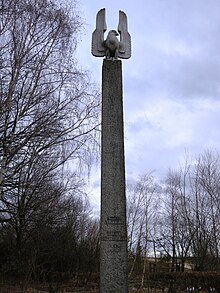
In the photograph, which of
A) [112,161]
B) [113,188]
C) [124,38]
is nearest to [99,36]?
[124,38]

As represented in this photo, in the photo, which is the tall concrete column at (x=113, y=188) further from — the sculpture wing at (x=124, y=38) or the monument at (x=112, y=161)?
the sculpture wing at (x=124, y=38)

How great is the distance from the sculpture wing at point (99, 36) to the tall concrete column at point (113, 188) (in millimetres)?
217

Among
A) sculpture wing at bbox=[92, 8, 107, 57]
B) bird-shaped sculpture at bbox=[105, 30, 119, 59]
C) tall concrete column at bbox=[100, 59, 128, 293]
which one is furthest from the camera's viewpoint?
sculpture wing at bbox=[92, 8, 107, 57]

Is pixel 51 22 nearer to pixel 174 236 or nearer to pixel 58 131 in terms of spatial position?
pixel 58 131

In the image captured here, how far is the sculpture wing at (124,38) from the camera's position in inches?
221

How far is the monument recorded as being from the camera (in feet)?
15.3

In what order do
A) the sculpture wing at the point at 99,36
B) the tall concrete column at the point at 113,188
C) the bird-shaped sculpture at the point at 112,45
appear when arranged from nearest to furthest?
the tall concrete column at the point at 113,188, the bird-shaped sculpture at the point at 112,45, the sculpture wing at the point at 99,36

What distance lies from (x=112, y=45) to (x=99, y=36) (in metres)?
0.29

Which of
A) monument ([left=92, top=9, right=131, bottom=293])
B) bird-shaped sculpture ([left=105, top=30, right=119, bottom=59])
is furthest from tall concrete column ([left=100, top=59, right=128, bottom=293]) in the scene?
bird-shaped sculpture ([left=105, top=30, right=119, bottom=59])

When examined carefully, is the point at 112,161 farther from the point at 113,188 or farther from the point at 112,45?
the point at 112,45

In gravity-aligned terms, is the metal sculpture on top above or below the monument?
above

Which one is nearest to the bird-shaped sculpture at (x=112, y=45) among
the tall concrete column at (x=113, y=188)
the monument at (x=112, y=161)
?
the monument at (x=112, y=161)

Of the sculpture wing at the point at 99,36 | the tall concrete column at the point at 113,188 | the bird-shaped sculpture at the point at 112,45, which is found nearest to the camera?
the tall concrete column at the point at 113,188

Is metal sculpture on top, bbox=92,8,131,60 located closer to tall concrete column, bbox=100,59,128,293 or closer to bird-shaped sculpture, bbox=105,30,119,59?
bird-shaped sculpture, bbox=105,30,119,59
